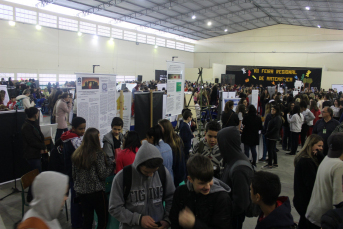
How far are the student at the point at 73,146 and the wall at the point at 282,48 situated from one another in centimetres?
2355

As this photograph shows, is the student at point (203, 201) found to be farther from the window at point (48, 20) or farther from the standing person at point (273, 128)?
the window at point (48, 20)

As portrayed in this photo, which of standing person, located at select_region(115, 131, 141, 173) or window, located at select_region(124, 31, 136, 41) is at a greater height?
window, located at select_region(124, 31, 136, 41)

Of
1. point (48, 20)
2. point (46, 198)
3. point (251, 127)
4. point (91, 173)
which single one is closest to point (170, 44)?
point (48, 20)

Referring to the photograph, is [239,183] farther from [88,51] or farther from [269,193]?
[88,51]

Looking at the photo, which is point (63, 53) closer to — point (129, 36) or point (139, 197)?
point (129, 36)

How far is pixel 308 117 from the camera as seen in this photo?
21.6 feet

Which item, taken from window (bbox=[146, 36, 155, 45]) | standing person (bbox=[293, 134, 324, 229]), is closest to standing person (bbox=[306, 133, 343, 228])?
standing person (bbox=[293, 134, 324, 229])

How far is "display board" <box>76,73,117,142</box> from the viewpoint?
3.81 m

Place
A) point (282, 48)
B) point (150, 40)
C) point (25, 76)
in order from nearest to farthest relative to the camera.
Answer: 1. point (25, 76)
2. point (150, 40)
3. point (282, 48)

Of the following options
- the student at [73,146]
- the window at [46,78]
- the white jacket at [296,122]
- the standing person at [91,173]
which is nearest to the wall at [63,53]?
the window at [46,78]

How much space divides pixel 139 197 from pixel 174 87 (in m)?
3.98

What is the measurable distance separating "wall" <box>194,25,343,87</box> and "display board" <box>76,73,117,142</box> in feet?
74.0

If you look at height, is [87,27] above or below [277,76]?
above

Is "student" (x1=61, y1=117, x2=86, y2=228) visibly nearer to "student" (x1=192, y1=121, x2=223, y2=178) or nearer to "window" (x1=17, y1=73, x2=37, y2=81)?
"student" (x1=192, y1=121, x2=223, y2=178)
